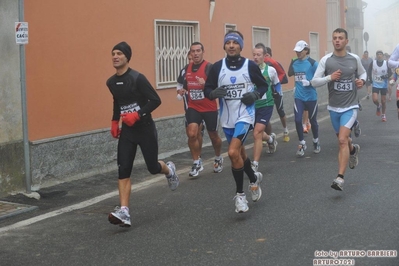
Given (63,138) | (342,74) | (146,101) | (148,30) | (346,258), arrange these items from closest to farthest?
(346,258), (146,101), (342,74), (63,138), (148,30)

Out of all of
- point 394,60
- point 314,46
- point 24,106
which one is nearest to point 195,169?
point 24,106

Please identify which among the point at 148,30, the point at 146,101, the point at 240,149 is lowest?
the point at 240,149

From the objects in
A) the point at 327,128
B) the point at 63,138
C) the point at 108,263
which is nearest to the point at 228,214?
the point at 108,263

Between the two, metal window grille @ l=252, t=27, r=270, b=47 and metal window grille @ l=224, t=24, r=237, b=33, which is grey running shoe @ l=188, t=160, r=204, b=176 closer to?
metal window grille @ l=224, t=24, r=237, b=33

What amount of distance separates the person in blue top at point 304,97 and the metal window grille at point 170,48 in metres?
2.38

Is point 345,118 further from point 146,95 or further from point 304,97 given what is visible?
point 304,97

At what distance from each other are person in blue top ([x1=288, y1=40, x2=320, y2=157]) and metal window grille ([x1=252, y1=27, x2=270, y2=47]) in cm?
554

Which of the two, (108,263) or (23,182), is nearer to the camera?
(108,263)

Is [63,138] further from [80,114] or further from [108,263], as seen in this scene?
[108,263]

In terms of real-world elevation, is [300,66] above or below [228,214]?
above

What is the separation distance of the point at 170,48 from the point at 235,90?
244 inches

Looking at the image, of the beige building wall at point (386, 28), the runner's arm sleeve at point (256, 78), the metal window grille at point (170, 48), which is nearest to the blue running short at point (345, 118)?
the runner's arm sleeve at point (256, 78)

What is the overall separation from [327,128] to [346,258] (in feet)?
36.0

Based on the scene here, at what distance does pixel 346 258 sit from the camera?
5852mm
